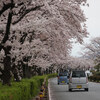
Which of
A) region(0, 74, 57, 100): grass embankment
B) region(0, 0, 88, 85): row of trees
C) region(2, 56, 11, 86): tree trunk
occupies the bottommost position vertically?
region(0, 74, 57, 100): grass embankment

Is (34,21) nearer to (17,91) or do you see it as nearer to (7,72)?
(7,72)

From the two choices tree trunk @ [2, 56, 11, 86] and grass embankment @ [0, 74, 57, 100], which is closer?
grass embankment @ [0, 74, 57, 100]

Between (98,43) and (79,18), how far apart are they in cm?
6100

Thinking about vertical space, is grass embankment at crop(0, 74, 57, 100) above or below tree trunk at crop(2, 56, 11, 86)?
below

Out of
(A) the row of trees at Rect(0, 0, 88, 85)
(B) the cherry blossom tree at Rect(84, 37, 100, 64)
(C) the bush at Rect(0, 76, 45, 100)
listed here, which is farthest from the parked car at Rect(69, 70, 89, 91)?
(B) the cherry blossom tree at Rect(84, 37, 100, 64)

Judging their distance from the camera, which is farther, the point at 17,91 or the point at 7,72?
the point at 7,72

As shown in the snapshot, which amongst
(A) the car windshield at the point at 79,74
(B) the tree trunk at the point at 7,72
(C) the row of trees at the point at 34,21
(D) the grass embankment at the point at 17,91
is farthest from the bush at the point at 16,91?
(A) the car windshield at the point at 79,74

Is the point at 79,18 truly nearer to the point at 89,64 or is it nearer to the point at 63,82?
the point at 63,82

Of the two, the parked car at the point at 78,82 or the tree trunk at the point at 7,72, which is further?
the parked car at the point at 78,82

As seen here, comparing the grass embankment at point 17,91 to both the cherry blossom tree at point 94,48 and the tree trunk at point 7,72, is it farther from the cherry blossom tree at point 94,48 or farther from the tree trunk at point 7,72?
the cherry blossom tree at point 94,48

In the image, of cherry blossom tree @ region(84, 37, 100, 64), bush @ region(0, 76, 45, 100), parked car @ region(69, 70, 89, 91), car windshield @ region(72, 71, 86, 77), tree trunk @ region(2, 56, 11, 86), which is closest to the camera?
bush @ region(0, 76, 45, 100)

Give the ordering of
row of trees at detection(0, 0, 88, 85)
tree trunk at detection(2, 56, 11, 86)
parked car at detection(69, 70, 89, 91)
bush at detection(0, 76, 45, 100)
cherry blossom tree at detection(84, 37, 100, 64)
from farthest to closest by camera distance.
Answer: cherry blossom tree at detection(84, 37, 100, 64) < parked car at detection(69, 70, 89, 91) < tree trunk at detection(2, 56, 11, 86) < row of trees at detection(0, 0, 88, 85) < bush at detection(0, 76, 45, 100)

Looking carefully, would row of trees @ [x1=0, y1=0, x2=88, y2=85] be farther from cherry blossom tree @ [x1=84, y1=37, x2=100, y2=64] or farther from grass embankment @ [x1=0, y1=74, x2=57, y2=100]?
cherry blossom tree @ [x1=84, y1=37, x2=100, y2=64]

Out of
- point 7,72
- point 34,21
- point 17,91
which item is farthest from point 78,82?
point 17,91
